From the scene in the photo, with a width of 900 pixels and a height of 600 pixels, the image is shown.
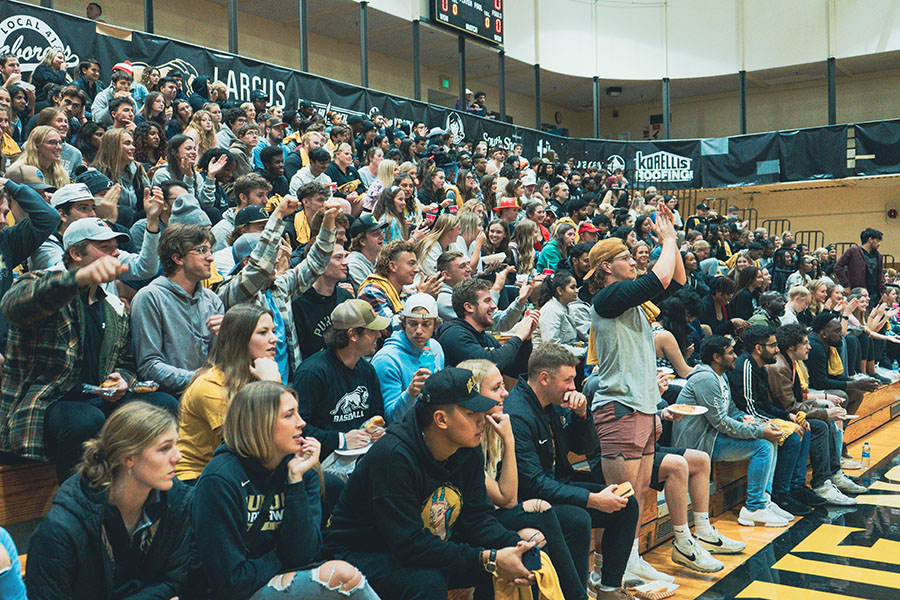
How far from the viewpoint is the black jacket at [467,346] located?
4.09 meters

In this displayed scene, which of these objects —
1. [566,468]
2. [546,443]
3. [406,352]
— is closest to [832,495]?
[566,468]

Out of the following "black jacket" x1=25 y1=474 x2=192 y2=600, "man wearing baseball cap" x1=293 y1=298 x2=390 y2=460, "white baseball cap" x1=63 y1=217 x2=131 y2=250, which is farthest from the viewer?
"man wearing baseball cap" x1=293 y1=298 x2=390 y2=460

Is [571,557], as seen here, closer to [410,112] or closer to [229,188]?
[229,188]

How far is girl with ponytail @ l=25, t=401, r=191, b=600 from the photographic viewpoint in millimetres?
2109

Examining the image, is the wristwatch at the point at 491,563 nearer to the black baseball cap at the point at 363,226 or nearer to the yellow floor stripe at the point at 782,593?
the yellow floor stripe at the point at 782,593

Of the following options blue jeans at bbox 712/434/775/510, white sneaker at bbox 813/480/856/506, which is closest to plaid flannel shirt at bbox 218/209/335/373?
blue jeans at bbox 712/434/775/510

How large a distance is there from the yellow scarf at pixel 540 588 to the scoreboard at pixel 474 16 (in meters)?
14.9

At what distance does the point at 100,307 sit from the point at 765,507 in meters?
4.47

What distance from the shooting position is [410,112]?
1493 cm

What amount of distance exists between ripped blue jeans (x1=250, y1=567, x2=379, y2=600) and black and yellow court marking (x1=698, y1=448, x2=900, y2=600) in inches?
95.7

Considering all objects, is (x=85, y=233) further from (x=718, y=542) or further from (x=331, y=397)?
(x=718, y=542)

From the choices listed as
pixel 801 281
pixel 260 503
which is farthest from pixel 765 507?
pixel 801 281

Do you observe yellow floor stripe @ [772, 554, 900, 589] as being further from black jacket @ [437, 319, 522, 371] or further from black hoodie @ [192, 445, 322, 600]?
black hoodie @ [192, 445, 322, 600]

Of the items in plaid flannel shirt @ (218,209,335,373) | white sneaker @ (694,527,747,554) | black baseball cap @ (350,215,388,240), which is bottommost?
white sneaker @ (694,527,747,554)
